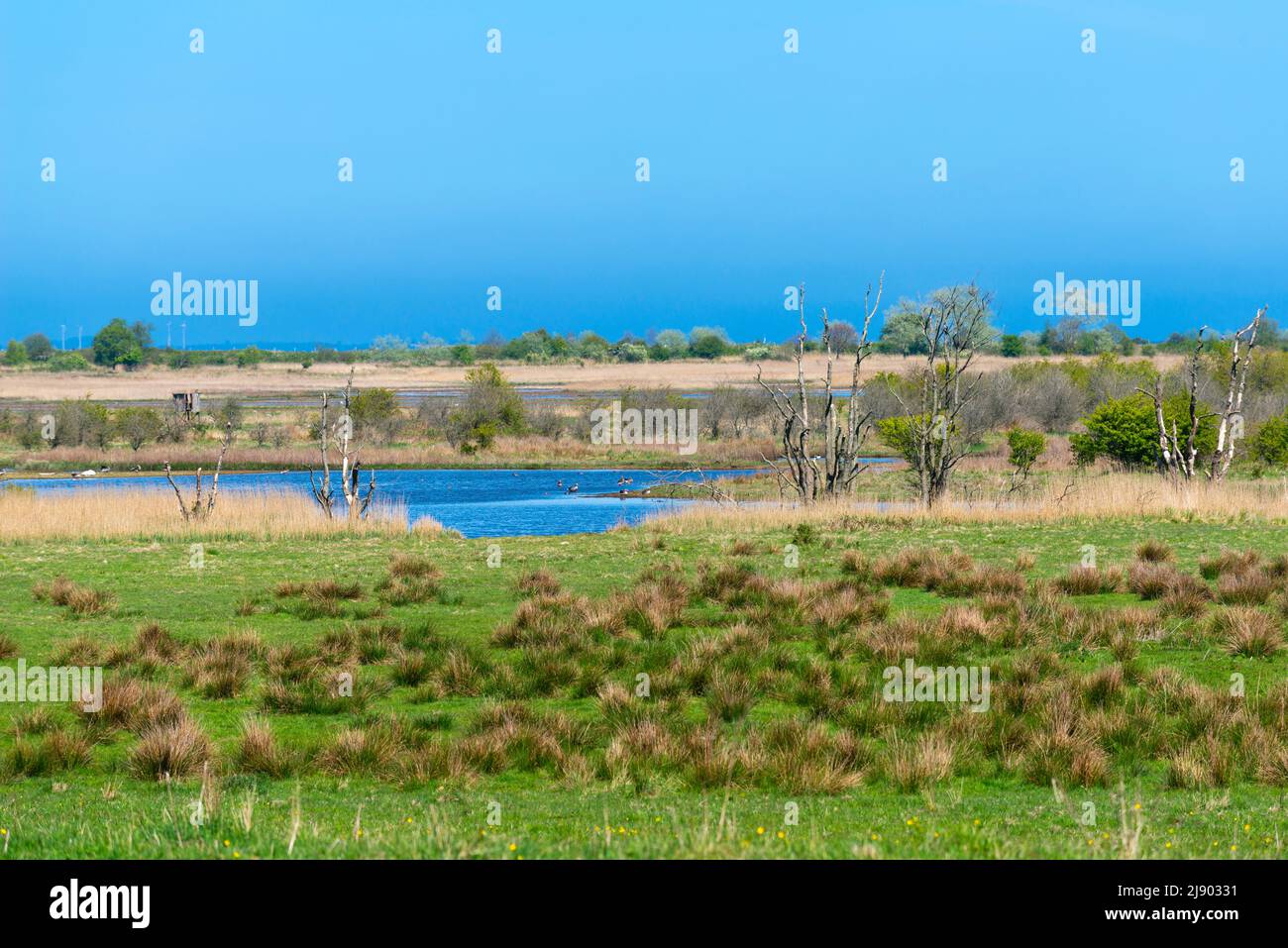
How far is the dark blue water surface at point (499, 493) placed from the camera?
101ft

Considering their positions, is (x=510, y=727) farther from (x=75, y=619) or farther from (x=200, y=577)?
(x=200, y=577)

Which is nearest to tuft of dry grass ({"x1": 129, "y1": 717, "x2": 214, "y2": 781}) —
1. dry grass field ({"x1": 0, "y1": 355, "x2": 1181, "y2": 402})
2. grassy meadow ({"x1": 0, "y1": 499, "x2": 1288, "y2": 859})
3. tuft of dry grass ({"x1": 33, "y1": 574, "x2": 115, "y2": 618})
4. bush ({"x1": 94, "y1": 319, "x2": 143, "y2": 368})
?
grassy meadow ({"x1": 0, "y1": 499, "x2": 1288, "y2": 859})

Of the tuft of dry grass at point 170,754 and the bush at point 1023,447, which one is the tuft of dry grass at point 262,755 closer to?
the tuft of dry grass at point 170,754

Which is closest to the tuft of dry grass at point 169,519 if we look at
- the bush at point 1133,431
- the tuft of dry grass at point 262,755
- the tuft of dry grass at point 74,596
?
the tuft of dry grass at point 74,596

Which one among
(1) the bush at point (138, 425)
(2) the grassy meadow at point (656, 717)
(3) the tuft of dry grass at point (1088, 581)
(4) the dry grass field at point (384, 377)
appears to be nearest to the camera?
(2) the grassy meadow at point (656, 717)

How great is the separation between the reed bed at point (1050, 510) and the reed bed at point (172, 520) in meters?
5.61

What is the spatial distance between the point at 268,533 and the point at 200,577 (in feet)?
20.0

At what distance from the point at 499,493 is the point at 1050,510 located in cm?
2019

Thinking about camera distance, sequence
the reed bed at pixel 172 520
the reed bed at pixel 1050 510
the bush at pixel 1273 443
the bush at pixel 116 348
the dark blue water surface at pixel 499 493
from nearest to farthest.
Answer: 1. the reed bed at pixel 172 520
2. the reed bed at pixel 1050 510
3. the dark blue water surface at pixel 499 493
4. the bush at pixel 1273 443
5. the bush at pixel 116 348

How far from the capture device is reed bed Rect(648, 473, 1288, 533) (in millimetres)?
24438

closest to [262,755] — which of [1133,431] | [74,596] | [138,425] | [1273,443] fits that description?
[74,596]

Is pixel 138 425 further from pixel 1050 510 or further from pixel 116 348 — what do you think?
pixel 116 348

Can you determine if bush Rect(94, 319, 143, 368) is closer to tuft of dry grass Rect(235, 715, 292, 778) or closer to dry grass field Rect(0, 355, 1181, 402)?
dry grass field Rect(0, 355, 1181, 402)
